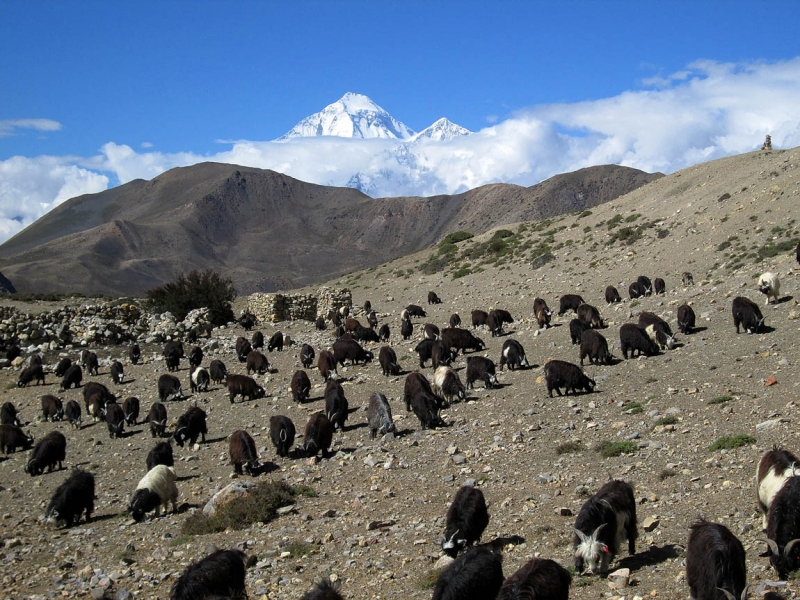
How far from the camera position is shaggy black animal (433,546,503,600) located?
668cm

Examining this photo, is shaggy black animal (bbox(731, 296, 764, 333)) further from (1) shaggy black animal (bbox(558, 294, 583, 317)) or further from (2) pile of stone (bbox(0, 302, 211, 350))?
(2) pile of stone (bbox(0, 302, 211, 350))

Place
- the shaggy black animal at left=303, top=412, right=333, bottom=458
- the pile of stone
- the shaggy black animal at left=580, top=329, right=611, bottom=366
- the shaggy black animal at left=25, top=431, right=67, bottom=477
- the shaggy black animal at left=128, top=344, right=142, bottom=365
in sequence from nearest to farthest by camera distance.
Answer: the shaggy black animal at left=303, top=412, right=333, bottom=458
the shaggy black animal at left=25, top=431, right=67, bottom=477
the shaggy black animal at left=580, top=329, right=611, bottom=366
the shaggy black animal at left=128, top=344, right=142, bottom=365
the pile of stone

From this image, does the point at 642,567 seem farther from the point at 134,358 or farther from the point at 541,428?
the point at 134,358

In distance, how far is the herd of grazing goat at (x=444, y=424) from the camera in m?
6.65

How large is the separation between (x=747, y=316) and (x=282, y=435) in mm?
11987

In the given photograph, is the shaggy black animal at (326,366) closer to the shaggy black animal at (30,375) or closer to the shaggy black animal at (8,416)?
the shaggy black animal at (8,416)

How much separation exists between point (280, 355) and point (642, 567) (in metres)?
21.2

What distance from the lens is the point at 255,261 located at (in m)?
152

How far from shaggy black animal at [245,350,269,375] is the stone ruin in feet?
41.3

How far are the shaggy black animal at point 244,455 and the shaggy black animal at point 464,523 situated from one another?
20.1 ft

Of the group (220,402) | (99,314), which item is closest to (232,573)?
(220,402)

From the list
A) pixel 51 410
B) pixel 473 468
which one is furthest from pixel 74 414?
pixel 473 468

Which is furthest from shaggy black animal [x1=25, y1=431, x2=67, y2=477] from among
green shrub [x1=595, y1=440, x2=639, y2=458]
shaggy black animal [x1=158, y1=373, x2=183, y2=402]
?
green shrub [x1=595, y1=440, x2=639, y2=458]

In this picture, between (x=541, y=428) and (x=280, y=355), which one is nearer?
(x=541, y=428)
